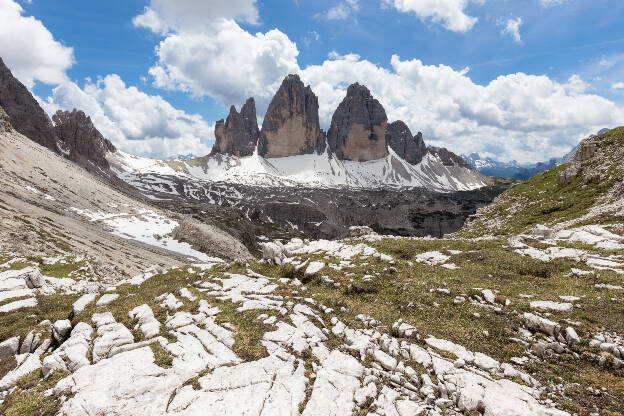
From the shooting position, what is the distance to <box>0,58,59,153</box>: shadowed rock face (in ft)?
575

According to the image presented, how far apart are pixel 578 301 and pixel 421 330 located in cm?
797

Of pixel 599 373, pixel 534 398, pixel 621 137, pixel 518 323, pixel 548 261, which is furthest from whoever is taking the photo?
pixel 621 137

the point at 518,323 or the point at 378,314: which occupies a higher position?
the point at 518,323

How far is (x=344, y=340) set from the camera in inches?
538

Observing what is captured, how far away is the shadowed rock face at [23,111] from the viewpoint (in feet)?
575

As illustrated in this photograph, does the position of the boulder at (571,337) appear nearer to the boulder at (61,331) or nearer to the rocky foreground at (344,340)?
the rocky foreground at (344,340)

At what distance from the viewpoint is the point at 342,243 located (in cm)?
2878

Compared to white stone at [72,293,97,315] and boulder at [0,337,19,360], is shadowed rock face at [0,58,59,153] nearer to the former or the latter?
white stone at [72,293,97,315]

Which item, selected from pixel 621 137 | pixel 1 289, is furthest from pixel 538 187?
pixel 1 289

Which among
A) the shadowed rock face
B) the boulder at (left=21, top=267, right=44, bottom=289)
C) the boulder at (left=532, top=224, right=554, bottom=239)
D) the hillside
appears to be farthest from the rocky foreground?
the shadowed rock face

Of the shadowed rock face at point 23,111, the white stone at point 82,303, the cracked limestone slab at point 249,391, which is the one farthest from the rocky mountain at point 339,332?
the shadowed rock face at point 23,111

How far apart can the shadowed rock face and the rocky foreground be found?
22207 cm

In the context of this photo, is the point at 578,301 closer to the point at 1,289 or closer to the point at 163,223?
the point at 1,289

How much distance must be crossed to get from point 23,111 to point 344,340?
25582cm
